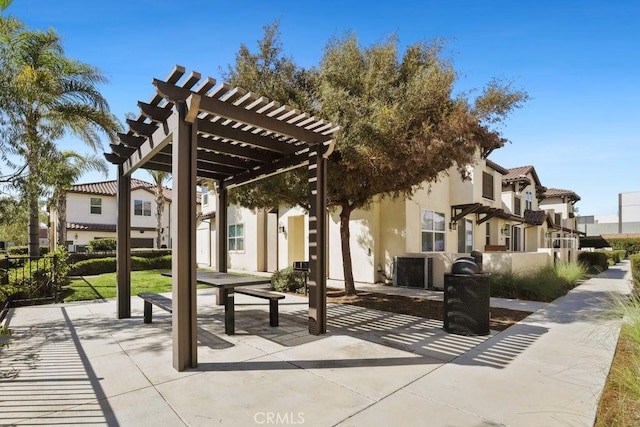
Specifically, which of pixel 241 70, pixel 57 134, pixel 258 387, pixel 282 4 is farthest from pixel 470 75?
pixel 57 134

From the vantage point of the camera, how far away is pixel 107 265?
1722 centimetres

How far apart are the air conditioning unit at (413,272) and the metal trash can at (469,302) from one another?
19.2ft

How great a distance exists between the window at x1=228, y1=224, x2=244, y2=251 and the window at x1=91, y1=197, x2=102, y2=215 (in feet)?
59.7

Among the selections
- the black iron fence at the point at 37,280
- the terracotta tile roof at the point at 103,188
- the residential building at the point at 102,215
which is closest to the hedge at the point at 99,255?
the black iron fence at the point at 37,280

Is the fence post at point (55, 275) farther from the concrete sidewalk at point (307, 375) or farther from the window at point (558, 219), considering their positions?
the window at point (558, 219)

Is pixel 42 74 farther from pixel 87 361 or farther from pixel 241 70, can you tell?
pixel 87 361

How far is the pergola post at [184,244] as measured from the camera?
4.32 m

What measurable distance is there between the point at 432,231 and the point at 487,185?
15.8 feet

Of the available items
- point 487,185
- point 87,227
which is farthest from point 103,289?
point 87,227

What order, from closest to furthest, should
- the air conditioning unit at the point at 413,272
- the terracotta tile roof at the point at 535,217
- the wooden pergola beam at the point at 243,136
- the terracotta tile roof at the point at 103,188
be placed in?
the wooden pergola beam at the point at 243,136 → the air conditioning unit at the point at 413,272 → the terracotta tile roof at the point at 535,217 → the terracotta tile roof at the point at 103,188

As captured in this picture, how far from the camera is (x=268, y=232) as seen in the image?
1788cm

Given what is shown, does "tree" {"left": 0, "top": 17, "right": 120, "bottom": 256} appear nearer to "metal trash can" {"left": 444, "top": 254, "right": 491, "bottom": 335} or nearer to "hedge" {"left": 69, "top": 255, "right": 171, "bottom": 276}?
"hedge" {"left": 69, "top": 255, "right": 171, "bottom": 276}

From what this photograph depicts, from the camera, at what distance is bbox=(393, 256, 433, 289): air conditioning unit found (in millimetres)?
11844

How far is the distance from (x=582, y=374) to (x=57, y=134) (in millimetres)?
9815
